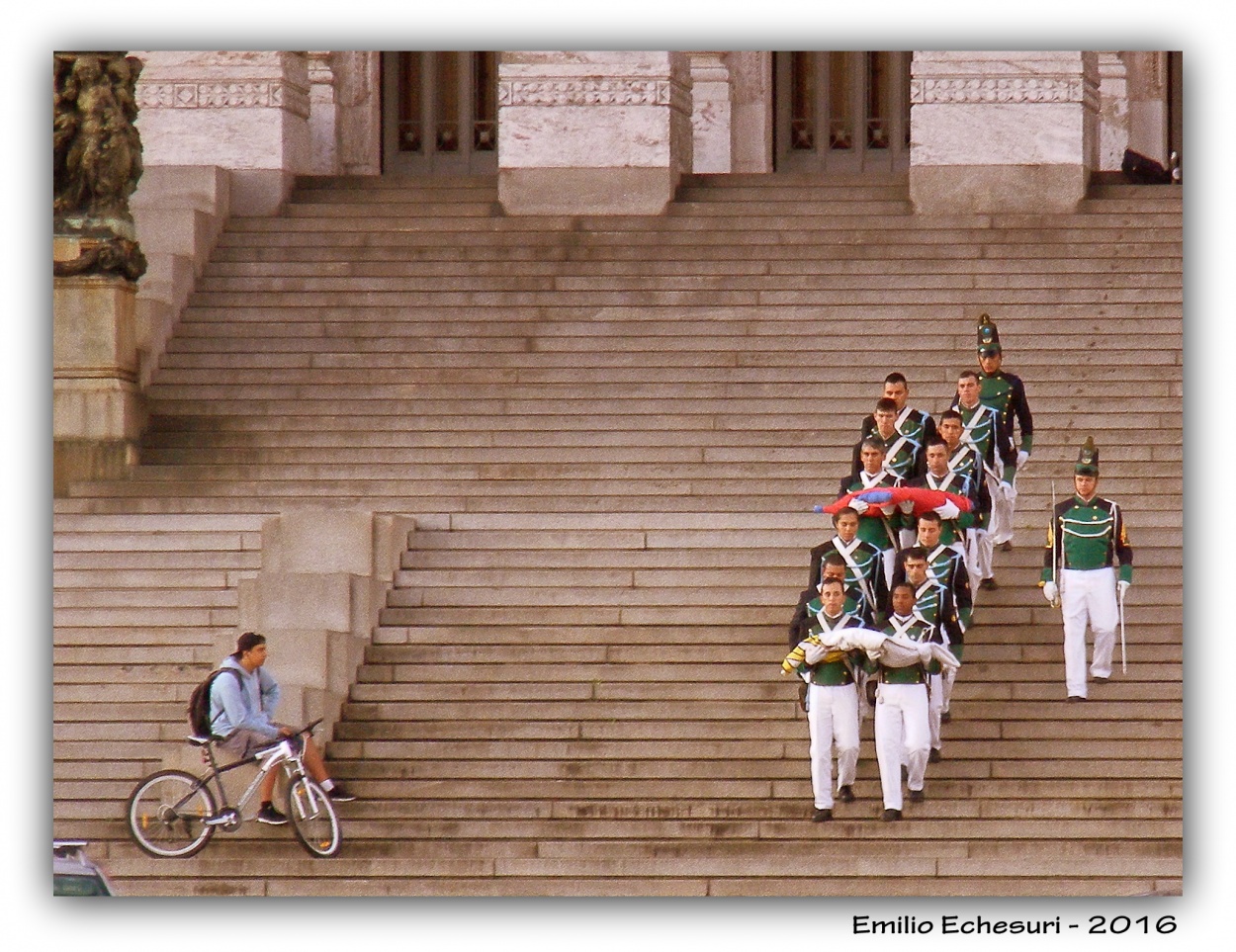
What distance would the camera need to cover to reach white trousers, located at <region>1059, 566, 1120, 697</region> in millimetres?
18594

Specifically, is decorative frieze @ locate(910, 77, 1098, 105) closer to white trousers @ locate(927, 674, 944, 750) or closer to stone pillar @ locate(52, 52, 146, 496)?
stone pillar @ locate(52, 52, 146, 496)

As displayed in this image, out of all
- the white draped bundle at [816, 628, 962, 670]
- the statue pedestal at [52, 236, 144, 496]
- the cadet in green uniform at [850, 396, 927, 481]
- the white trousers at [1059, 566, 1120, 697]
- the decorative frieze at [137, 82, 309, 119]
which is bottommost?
the white draped bundle at [816, 628, 962, 670]

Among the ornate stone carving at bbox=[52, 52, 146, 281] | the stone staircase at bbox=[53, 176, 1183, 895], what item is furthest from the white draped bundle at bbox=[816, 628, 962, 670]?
the ornate stone carving at bbox=[52, 52, 146, 281]

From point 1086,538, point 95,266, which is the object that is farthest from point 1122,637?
point 95,266

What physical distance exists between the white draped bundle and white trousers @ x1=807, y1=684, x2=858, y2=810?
0.92 feet

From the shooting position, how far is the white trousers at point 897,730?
57.5 feet

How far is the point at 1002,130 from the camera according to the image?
2638 cm

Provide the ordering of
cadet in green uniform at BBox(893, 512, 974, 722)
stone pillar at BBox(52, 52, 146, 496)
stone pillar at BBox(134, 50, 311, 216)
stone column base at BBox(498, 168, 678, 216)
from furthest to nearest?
stone pillar at BBox(134, 50, 311, 216) < stone column base at BBox(498, 168, 678, 216) < stone pillar at BBox(52, 52, 146, 496) < cadet in green uniform at BBox(893, 512, 974, 722)

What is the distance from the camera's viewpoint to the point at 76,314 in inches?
914

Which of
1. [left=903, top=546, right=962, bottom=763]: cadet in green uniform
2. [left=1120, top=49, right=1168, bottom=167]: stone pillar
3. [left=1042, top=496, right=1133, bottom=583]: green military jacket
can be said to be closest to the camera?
[left=903, top=546, right=962, bottom=763]: cadet in green uniform

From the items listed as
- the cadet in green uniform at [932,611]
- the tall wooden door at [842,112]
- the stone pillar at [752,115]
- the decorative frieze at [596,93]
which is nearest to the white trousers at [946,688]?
the cadet in green uniform at [932,611]

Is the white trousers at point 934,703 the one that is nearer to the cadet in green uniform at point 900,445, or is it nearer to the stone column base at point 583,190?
the cadet in green uniform at point 900,445

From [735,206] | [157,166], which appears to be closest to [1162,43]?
[735,206]

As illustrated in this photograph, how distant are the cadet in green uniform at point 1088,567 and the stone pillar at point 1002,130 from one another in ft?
24.1
